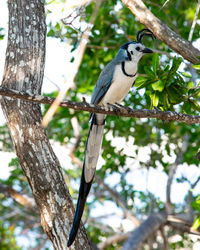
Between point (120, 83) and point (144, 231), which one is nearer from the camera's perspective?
point (120, 83)

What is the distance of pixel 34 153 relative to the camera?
2346 millimetres

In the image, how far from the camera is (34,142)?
236 cm

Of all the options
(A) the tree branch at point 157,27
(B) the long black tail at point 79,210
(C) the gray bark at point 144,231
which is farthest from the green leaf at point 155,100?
(C) the gray bark at point 144,231

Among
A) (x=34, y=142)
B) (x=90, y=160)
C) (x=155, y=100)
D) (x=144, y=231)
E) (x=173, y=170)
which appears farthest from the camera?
(x=173, y=170)

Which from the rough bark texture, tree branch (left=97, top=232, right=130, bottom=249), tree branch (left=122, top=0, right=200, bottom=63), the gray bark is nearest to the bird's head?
tree branch (left=122, top=0, right=200, bottom=63)

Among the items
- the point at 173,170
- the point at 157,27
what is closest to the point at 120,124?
the point at 173,170

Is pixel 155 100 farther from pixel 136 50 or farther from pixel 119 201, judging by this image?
pixel 119 201

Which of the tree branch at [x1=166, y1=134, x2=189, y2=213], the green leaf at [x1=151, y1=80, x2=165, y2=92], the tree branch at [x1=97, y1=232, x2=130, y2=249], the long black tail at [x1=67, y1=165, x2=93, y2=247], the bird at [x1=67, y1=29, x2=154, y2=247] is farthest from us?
the tree branch at [x1=97, y1=232, x2=130, y2=249]

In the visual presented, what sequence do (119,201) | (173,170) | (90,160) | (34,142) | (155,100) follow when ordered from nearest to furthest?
(34,142) < (155,100) < (90,160) < (173,170) < (119,201)

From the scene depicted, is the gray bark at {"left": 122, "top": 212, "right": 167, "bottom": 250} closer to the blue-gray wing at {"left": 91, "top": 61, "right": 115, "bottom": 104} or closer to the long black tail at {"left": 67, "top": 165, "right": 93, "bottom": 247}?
the long black tail at {"left": 67, "top": 165, "right": 93, "bottom": 247}

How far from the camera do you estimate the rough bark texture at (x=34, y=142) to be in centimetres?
234

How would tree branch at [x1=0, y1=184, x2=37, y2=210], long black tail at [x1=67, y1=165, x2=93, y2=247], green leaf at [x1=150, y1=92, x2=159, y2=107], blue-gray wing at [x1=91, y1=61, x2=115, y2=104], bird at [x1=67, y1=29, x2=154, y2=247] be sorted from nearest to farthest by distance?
long black tail at [x1=67, y1=165, x2=93, y2=247]
green leaf at [x1=150, y1=92, x2=159, y2=107]
bird at [x1=67, y1=29, x2=154, y2=247]
blue-gray wing at [x1=91, y1=61, x2=115, y2=104]
tree branch at [x1=0, y1=184, x2=37, y2=210]

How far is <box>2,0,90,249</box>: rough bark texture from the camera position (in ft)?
7.68

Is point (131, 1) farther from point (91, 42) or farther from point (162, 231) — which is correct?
point (162, 231)
